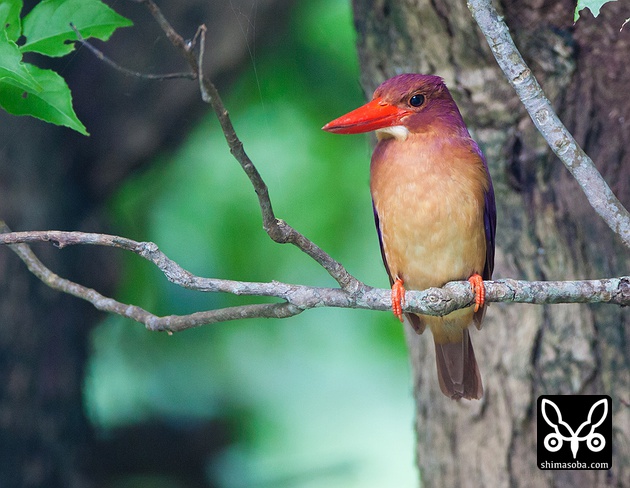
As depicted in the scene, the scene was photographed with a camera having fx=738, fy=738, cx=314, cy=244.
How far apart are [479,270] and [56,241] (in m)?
0.70

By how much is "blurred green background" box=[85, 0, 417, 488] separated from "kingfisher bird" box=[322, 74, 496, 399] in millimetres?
603

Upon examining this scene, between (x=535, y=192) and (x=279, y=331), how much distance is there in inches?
34.5

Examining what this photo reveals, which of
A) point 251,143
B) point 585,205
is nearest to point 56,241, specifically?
point 251,143

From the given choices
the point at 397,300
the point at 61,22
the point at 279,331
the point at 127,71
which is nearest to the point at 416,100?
the point at 397,300

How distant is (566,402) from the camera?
154 cm

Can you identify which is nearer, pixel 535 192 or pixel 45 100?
pixel 45 100

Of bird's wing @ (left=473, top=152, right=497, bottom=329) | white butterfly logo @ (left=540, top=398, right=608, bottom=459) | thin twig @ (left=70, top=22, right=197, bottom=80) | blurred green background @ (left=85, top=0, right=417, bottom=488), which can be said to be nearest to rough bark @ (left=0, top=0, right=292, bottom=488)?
blurred green background @ (left=85, top=0, right=417, bottom=488)

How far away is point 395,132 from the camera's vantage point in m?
1.13

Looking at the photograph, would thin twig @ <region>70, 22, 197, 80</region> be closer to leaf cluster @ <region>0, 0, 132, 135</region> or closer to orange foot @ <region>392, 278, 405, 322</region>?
leaf cluster @ <region>0, 0, 132, 135</region>

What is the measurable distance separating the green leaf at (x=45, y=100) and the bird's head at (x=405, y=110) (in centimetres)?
41

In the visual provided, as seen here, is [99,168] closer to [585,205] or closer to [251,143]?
[251,143]

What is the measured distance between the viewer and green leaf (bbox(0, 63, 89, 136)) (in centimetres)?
109

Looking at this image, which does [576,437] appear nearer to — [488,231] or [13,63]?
[488,231]

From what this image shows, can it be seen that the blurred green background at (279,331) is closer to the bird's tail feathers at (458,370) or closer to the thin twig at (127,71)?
the bird's tail feathers at (458,370)
